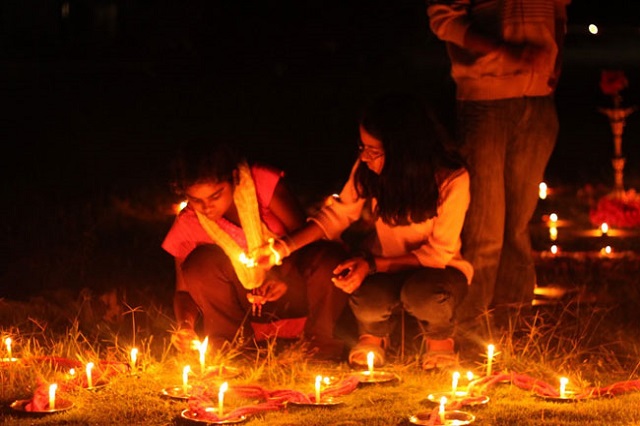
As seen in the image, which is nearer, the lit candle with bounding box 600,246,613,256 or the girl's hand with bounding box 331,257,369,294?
the girl's hand with bounding box 331,257,369,294

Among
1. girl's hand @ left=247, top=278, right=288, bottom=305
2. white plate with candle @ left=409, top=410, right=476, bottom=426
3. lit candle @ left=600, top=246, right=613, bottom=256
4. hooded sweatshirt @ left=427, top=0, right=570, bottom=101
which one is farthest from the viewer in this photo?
lit candle @ left=600, top=246, right=613, bottom=256

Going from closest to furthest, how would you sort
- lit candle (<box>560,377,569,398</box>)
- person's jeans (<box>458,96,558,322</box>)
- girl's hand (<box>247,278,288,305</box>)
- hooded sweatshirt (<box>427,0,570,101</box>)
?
lit candle (<box>560,377,569,398</box>) → girl's hand (<box>247,278,288,305</box>) → hooded sweatshirt (<box>427,0,570,101</box>) → person's jeans (<box>458,96,558,322</box>)

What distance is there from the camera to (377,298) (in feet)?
19.2

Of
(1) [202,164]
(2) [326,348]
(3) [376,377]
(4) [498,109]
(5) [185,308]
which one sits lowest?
(3) [376,377]

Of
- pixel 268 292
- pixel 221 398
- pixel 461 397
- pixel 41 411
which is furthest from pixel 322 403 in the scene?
pixel 41 411

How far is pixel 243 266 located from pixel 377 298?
650mm

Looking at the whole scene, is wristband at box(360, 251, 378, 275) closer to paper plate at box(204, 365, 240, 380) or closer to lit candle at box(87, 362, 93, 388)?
paper plate at box(204, 365, 240, 380)

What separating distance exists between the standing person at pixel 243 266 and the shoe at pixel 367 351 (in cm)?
17

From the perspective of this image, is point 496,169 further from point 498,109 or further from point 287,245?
point 287,245

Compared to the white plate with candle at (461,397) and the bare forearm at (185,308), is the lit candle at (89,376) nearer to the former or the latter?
the bare forearm at (185,308)

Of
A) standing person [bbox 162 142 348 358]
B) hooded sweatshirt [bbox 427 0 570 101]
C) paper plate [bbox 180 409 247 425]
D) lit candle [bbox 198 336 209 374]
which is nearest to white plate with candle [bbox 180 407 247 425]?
paper plate [bbox 180 409 247 425]

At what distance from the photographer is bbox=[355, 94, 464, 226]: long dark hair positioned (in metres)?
5.80

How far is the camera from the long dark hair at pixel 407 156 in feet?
19.0

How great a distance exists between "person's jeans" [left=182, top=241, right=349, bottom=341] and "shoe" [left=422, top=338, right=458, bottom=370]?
56cm
